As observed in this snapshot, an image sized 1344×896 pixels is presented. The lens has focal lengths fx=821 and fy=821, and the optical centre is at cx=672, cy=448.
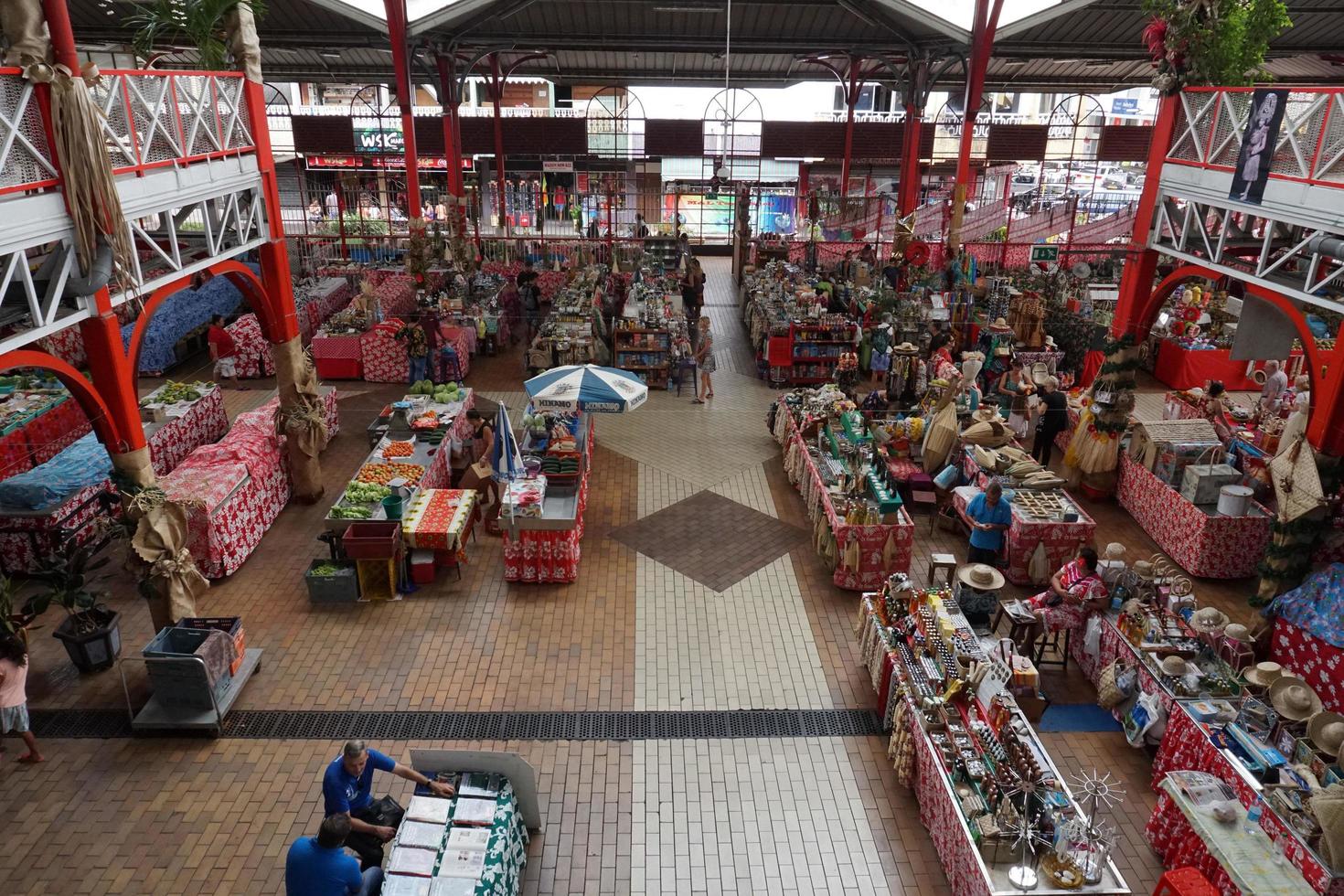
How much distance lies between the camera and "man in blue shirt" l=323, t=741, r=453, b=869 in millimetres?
6086

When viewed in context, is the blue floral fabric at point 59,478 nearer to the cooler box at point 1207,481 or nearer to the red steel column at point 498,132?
the cooler box at point 1207,481

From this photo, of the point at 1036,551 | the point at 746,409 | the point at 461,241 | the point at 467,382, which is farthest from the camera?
the point at 461,241

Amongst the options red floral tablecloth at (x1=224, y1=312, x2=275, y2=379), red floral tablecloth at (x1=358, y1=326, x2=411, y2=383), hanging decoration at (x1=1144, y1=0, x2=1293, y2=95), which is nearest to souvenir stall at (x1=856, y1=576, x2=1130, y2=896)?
hanging decoration at (x1=1144, y1=0, x2=1293, y2=95)

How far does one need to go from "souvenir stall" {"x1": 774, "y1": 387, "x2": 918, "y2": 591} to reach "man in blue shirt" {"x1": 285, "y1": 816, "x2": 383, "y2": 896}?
665 cm

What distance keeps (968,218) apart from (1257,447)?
21606 mm

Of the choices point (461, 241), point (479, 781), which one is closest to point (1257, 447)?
point (479, 781)

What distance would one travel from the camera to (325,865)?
531 cm

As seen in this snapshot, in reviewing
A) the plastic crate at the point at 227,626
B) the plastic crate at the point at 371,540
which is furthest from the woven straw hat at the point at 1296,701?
the plastic crate at the point at 227,626

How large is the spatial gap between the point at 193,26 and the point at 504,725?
9156 millimetres

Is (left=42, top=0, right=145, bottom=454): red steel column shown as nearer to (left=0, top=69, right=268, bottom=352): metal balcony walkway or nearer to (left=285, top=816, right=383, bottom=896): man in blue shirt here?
(left=0, top=69, right=268, bottom=352): metal balcony walkway

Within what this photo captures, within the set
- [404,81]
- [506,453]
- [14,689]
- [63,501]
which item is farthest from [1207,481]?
[404,81]

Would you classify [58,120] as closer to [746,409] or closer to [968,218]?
[746,409]

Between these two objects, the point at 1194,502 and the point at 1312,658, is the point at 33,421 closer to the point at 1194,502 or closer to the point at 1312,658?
the point at 1194,502

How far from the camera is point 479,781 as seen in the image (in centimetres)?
650
